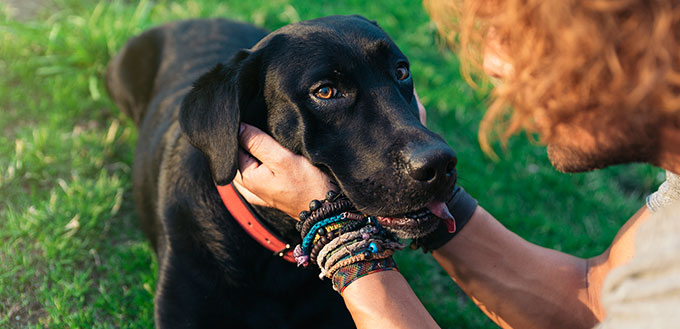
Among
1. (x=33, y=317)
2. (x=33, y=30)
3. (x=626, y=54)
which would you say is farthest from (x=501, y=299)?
(x=33, y=30)

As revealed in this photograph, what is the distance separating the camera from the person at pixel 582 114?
135cm

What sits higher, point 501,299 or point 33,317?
point 501,299

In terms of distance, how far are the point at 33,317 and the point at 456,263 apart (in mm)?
2020

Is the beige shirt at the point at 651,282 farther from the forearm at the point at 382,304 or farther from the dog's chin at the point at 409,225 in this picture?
the dog's chin at the point at 409,225

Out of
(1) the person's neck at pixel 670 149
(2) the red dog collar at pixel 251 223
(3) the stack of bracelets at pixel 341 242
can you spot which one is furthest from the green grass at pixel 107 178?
(1) the person's neck at pixel 670 149

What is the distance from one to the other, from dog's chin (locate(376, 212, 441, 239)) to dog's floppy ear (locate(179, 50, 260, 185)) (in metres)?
0.61

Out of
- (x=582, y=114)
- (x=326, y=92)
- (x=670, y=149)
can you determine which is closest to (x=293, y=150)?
(x=326, y=92)

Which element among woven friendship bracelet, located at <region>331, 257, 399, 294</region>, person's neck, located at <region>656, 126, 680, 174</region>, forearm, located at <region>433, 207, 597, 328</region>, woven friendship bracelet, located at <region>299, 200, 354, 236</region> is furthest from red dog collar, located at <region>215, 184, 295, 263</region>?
person's neck, located at <region>656, 126, 680, 174</region>

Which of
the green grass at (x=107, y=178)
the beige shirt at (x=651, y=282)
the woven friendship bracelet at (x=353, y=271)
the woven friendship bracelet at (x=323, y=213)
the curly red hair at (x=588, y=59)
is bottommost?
the green grass at (x=107, y=178)

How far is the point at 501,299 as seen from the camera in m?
2.51

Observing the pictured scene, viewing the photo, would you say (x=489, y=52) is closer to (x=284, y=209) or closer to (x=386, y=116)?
(x=386, y=116)

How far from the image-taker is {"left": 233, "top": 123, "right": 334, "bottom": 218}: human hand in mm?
2092

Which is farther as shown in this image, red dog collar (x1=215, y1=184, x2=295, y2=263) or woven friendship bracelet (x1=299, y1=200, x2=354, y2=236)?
red dog collar (x1=215, y1=184, x2=295, y2=263)

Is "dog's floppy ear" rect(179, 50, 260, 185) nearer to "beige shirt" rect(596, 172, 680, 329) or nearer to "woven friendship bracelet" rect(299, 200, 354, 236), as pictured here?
"woven friendship bracelet" rect(299, 200, 354, 236)
